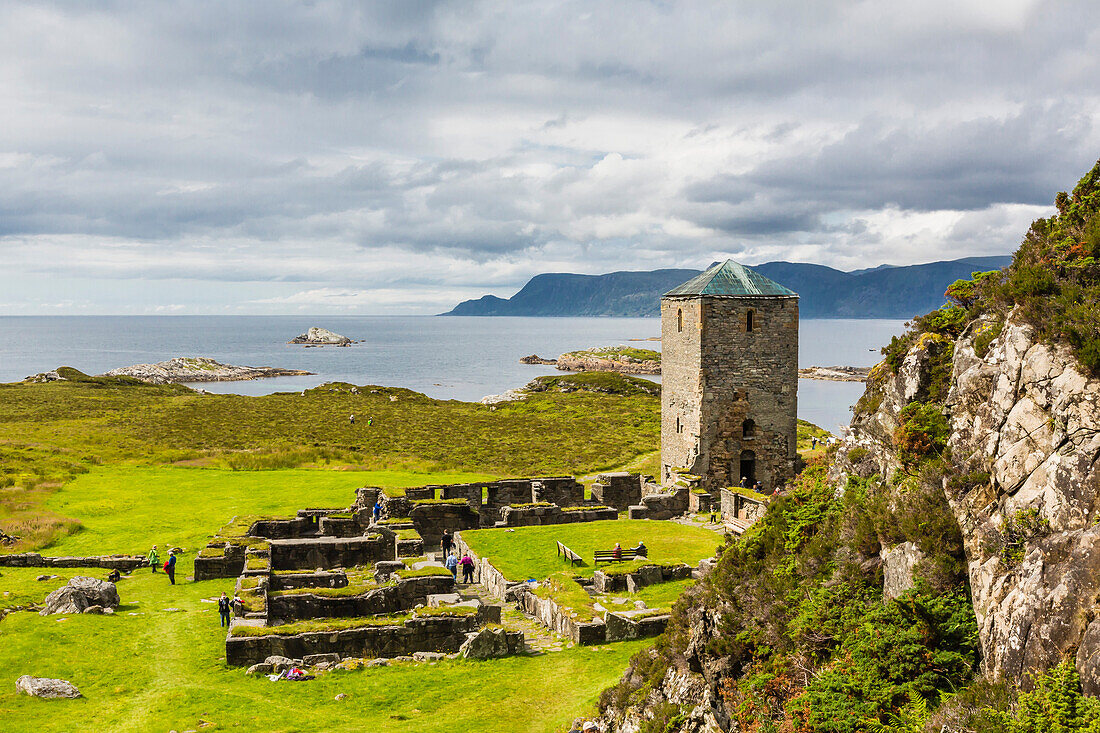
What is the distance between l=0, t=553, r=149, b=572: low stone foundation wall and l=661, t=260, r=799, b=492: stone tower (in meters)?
18.8

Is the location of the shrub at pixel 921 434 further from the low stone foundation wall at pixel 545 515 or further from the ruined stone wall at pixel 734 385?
the ruined stone wall at pixel 734 385

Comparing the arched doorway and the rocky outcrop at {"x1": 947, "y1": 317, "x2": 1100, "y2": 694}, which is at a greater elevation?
the rocky outcrop at {"x1": 947, "y1": 317, "x2": 1100, "y2": 694}

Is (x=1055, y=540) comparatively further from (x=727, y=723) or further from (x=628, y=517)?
(x=628, y=517)

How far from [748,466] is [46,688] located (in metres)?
23.2

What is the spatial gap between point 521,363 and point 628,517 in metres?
158

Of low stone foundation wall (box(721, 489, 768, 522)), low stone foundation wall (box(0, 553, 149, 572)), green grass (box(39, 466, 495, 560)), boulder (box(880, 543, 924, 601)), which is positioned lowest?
green grass (box(39, 466, 495, 560))

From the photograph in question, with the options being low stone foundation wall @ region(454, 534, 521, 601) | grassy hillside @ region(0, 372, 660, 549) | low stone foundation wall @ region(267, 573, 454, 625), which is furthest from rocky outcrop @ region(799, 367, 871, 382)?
low stone foundation wall @ region(267, 573, 454, 625)

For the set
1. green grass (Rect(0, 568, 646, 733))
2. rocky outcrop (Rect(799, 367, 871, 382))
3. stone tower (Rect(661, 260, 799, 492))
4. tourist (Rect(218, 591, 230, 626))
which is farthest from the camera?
rocky outcrop (Rect(799, 367, 871, 382))

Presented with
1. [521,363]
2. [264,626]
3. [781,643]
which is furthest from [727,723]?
[521,363]

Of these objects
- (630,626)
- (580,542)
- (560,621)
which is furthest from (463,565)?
(630,626)

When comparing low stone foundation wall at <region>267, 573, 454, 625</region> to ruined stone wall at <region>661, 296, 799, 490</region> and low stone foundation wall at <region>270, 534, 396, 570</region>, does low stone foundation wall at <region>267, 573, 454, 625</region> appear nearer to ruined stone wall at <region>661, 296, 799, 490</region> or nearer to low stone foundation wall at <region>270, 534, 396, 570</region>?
low stone foundation wall at <region>270, 534, 396, 570</region>

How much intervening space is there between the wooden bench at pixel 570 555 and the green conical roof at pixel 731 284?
1071cm

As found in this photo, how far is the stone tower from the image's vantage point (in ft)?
92.7

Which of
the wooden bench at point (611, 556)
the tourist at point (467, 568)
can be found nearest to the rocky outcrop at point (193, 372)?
the tourist at point (467, 568)
